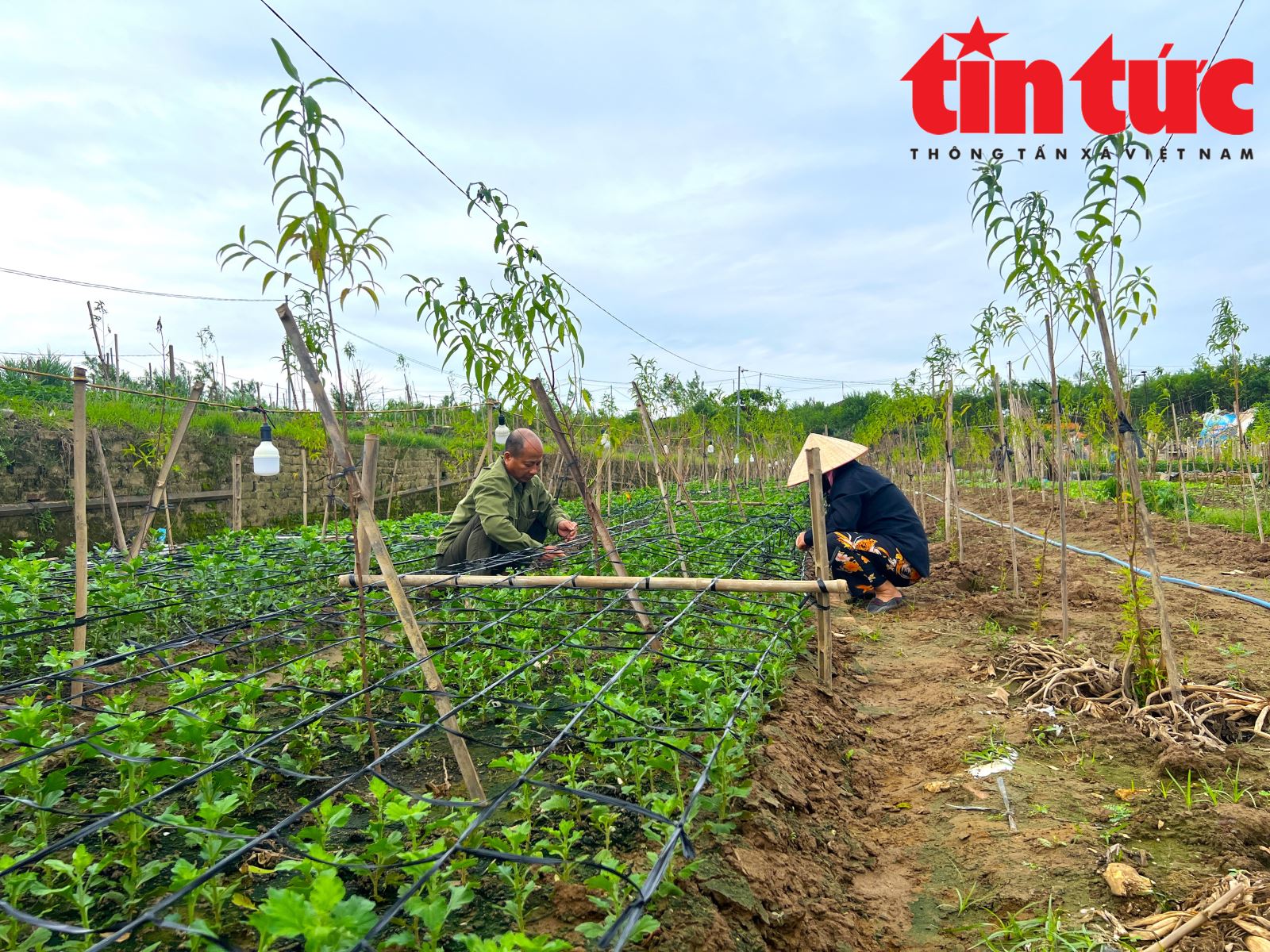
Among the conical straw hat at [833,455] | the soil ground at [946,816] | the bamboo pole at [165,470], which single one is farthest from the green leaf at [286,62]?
the conical straw hat at [833,455]

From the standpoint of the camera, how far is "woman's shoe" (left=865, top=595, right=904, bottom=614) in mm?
6492

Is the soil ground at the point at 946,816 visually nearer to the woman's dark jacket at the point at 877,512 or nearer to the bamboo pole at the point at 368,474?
the woman's dark jacket at the point at 877,512

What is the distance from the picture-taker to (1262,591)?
6.74 meters

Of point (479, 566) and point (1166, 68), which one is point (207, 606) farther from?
point (1166, 68)

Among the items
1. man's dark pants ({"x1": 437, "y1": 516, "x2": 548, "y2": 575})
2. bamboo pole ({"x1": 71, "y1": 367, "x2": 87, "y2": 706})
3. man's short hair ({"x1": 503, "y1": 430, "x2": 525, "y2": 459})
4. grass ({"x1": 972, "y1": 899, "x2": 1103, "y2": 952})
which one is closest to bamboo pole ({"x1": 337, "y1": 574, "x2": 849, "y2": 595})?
bamboo pole ({"x1": 71, "y1": 367, "x2": 87, "y2": 706})

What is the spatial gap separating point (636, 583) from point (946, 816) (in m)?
1.72

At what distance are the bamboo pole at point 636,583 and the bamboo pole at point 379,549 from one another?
1045 mm

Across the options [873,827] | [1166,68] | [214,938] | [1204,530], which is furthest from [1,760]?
[1204,530]

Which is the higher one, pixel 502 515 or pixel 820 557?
pixel 502 515

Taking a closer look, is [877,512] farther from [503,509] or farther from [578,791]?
[578,791]

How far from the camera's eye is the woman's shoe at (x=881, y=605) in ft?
21.3

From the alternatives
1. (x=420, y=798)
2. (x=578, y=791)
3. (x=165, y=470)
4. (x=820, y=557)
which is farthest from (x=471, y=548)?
(x=578, y=791)

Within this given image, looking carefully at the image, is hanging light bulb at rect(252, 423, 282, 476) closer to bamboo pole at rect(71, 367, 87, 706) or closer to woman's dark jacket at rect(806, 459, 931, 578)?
bamboo pole at rect(71, 367, 87, 706)

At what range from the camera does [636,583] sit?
3.89 m
